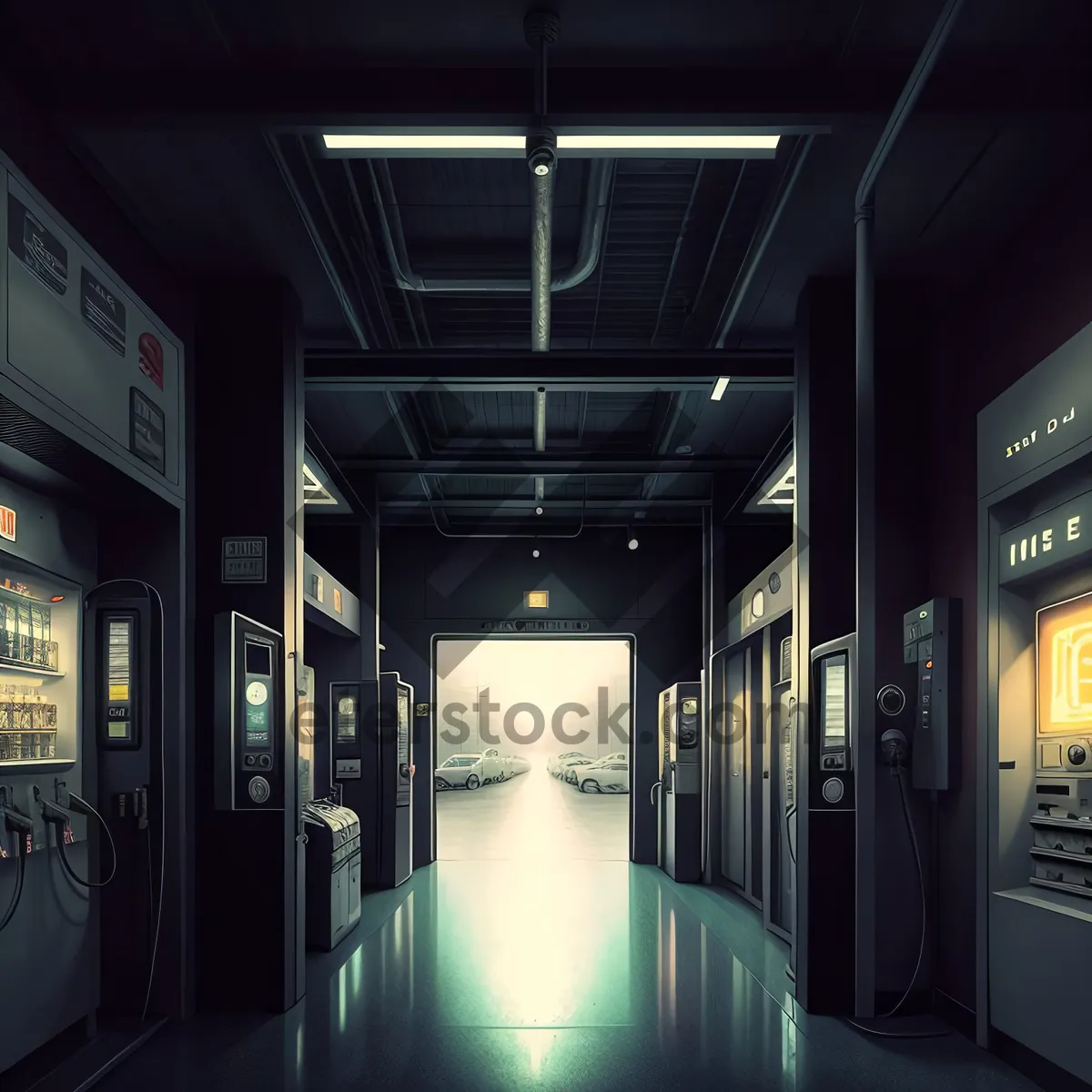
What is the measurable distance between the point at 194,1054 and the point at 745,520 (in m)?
7.24

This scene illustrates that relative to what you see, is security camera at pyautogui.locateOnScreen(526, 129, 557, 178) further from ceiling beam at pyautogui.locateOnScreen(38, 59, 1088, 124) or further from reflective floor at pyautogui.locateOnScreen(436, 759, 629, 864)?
reflective floor at pyautogui.locateOnScreen(436, 759, 629, 864)

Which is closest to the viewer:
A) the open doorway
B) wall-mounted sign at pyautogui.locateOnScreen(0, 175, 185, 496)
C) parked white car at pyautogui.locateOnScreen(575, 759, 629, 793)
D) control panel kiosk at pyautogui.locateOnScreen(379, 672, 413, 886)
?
wall-mounted sign at pyautogui.locateOnScreen(0, 175, 185, 496)

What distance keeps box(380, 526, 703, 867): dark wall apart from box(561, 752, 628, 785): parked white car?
28.9 ft

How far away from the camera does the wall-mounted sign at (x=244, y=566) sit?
5.29 m

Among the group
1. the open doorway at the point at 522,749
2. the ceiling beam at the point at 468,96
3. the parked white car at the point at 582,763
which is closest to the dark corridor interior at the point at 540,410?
the ceiling beam at the point at 468,96

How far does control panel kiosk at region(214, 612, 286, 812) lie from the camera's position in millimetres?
4711

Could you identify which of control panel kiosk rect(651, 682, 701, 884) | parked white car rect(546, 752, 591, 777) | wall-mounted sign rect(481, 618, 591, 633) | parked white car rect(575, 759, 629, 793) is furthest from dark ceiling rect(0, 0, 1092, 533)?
parked white car rect(546, 752, 591, 777)

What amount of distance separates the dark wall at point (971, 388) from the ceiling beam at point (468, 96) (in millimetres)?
1047

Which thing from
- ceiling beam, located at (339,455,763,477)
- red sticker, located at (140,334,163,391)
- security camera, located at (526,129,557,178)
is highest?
security camera, located at (526,129,557,178)

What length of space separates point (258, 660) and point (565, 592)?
22.2ft

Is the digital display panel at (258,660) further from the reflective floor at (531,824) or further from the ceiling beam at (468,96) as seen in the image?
the reflective floor at (531,824)

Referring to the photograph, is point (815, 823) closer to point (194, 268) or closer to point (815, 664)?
point (815, 664)

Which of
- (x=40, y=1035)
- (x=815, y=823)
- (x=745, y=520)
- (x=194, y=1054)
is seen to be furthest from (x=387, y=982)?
(x=745, y=520)

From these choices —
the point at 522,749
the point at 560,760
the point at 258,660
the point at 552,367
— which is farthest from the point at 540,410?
the point at 522,749
